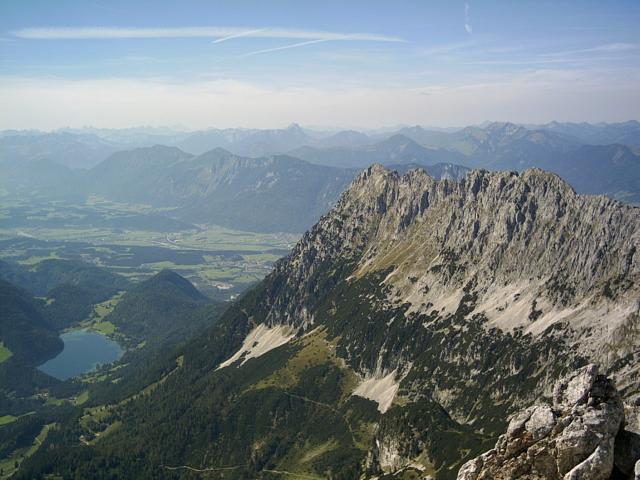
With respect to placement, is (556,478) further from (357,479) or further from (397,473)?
(357,479)

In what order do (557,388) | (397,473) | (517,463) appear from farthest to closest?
1. (397,473)
2. (557,388)
3. (517,463)

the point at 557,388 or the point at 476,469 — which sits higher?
the point at 557,388

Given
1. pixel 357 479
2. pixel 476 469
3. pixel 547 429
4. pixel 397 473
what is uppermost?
pixel 547 429

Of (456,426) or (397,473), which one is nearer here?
(397,473)

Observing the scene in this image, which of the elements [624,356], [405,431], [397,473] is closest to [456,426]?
[405,431]

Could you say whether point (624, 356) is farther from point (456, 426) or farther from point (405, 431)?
point (405, 431)

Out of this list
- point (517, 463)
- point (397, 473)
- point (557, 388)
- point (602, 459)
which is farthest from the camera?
point (397, 473)
